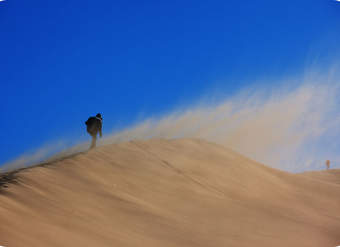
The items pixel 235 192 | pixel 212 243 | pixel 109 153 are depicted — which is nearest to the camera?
pixel 212 243

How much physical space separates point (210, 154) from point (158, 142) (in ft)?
5.81

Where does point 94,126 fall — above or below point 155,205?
above

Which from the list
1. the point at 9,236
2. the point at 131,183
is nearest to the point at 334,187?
the point at 131,183

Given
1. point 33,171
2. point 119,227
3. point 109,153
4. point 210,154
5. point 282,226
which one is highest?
point 210,154

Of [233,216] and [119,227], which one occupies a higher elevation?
[233,216]

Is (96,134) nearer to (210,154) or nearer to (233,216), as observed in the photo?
(210,154)

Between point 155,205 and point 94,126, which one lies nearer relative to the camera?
point 155,205

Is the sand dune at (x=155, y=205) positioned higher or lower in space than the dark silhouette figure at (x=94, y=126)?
lower

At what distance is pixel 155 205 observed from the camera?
19.1 ft

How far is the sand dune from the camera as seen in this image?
421 centimetres

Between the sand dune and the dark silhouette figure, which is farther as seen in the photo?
the dark silhouette figure

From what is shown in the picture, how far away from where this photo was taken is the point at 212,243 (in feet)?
14.8

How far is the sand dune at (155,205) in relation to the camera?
4215 mm

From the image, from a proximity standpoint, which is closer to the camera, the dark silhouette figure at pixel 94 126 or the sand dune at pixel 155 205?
the sand dune at pixel 155 205
